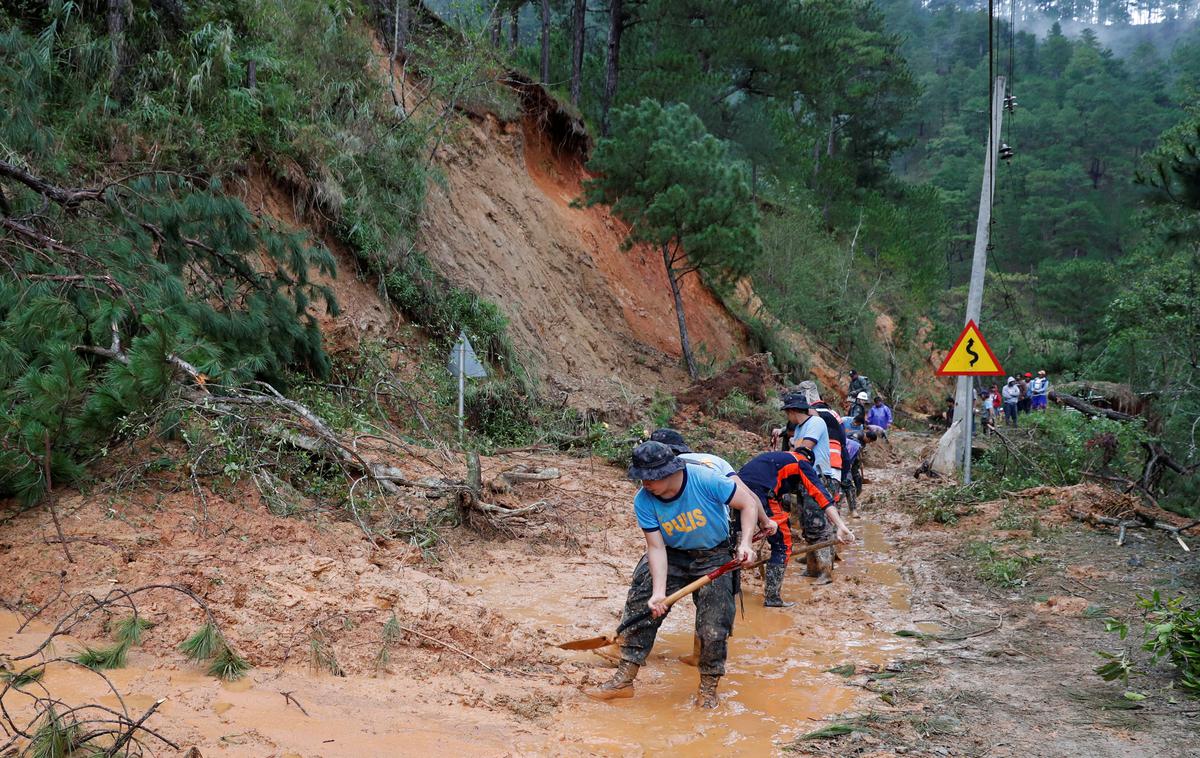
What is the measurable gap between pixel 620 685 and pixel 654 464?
55.1 inches

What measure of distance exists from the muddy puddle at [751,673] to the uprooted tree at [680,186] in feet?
34.5

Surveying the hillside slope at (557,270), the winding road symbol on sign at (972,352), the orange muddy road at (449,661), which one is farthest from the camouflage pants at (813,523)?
the hillside slope at (557,270)

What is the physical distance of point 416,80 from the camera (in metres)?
18.5

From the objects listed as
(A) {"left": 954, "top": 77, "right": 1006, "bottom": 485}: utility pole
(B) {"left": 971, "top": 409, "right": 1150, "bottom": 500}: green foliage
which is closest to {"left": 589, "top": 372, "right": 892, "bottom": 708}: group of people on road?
(B) {"left": 971, "top": 409, "right": 1150, "bottom": 500}: green foliage

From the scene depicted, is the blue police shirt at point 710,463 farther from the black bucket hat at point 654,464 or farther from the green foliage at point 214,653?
the green foliage at point 214,653

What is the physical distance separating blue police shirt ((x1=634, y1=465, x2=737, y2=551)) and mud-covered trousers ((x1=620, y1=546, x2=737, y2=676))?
195 mm

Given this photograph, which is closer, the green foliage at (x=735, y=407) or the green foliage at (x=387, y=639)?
the green foliage at (x=387, y=639)

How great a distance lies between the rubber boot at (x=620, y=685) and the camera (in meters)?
5.27

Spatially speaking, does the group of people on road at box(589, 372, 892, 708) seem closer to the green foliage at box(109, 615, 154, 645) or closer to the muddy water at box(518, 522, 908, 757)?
the muddy water at box(518, 522, 908, 757)

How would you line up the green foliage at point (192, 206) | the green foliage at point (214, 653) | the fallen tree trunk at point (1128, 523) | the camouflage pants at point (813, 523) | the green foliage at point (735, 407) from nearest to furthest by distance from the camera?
the green foliage at point (214, 653)
the green foliage at point (192, 206)
the camouflage pants at point (813, 523)
the fallen tree trunk at point (1128, 523)
the green foliage at point (735, 407)

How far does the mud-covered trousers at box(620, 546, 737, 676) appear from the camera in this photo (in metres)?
5.23

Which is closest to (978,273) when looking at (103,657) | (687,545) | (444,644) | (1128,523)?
(1128,523)

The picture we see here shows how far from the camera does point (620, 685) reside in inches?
210

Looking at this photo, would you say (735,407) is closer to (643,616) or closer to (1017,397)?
(1017,397)
